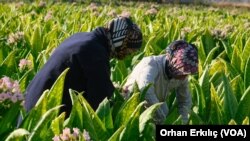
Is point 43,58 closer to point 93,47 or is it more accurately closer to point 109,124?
point 93,47

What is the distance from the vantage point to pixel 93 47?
2.91 meters

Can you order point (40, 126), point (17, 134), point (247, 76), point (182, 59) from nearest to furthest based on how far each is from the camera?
point (17, 134) < point (40, 126) < point (247, 76) < point (182, 59)

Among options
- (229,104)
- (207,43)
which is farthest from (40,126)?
(207,43)

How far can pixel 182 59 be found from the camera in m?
3.23

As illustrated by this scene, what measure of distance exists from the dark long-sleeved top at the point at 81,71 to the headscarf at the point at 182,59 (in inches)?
17.7

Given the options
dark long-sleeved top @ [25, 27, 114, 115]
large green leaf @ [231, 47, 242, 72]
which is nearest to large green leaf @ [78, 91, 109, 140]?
dark long-sleeved top @ [25, 27, 114, 115]

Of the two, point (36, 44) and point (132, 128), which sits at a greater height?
point (132, 128)

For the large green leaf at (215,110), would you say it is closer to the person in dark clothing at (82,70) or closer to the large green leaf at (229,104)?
the large green leaf at (229,104)

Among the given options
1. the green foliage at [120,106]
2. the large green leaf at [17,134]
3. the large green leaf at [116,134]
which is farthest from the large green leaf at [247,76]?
the large green leaf at [17,134]

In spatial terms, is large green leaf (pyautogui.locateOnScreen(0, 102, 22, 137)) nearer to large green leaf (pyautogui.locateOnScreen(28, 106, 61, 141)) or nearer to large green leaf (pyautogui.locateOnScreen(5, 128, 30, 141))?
large green leaf (pyautogui.locateOnScreen(28, 106, 61, 141))

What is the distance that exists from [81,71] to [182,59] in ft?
2.02

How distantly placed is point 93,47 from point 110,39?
222mm

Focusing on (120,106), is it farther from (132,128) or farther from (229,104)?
(132,128)

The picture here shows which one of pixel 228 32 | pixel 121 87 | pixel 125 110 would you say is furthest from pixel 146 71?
pixel 228 32
